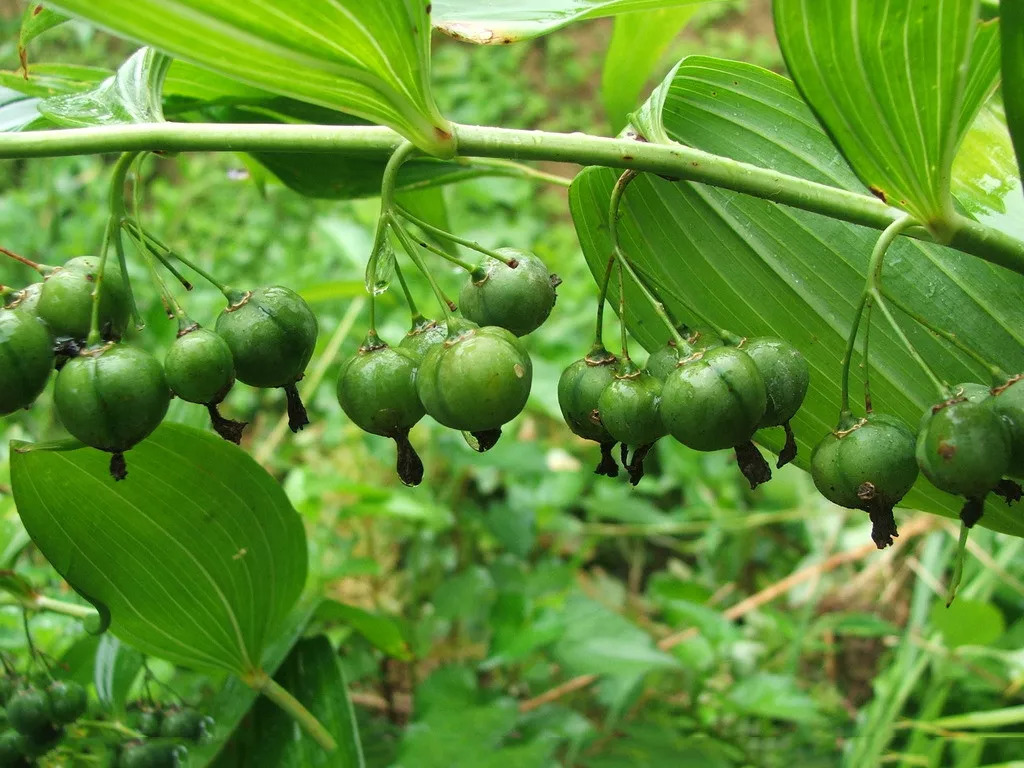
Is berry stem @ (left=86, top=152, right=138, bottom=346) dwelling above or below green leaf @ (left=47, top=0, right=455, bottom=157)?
below

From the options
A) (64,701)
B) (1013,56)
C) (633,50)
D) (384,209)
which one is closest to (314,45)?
(384,209)

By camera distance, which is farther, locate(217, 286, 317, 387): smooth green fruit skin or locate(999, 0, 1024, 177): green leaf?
locate(217, 286, 317, 387): smooth green fruit skin

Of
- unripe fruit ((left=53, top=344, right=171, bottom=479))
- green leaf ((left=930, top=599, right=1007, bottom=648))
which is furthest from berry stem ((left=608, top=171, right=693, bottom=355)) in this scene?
green leaf ((left=930, top=599, right=1007, bottom=648))

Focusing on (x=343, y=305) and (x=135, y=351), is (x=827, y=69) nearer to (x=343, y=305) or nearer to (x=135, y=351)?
(x=135, y=351)

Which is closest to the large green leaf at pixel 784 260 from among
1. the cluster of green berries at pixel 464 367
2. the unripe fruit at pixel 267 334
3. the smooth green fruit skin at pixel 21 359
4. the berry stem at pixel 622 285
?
the berry stem at pixel 622 285

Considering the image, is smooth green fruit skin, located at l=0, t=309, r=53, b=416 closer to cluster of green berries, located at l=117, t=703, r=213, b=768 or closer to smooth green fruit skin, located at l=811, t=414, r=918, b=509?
cluster of green berries, located at l=117, t=703, r=213, b=768

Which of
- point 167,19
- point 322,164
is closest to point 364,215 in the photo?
point 322,164
